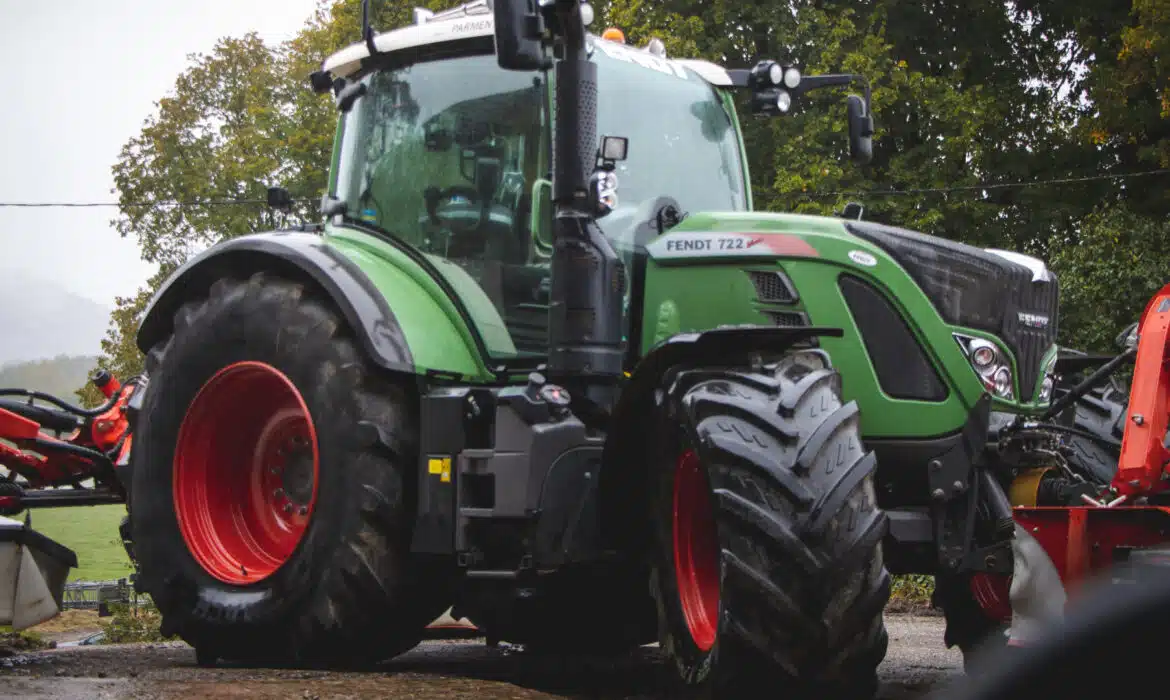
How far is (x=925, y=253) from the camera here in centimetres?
604

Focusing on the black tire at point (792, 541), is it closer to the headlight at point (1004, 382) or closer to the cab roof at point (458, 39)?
the headlight at point (1004, 382)

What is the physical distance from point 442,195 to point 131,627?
7.02 metres

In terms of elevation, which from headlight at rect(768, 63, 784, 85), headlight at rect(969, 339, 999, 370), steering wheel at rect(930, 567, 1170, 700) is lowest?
steering wheel at rect(930, 567, 1170, 700)

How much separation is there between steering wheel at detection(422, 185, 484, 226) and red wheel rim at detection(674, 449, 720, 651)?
6.15ft

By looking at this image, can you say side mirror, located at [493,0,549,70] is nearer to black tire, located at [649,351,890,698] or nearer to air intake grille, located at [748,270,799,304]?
air intake grille, located at [748,270,799,304]

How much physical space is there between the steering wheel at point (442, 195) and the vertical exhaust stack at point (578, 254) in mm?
613

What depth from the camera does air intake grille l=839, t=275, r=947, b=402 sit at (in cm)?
592

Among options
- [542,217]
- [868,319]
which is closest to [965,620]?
[868,319]

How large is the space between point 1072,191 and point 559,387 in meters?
19.3

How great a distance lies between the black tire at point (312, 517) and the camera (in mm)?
6566

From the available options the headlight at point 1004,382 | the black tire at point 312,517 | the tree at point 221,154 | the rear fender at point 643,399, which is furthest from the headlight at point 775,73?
the tree at point 221,154

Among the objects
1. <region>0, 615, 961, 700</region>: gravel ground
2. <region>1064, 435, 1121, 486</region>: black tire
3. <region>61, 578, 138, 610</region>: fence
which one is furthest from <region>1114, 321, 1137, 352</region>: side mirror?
<region>61, 578, 138, 610</region>: fence

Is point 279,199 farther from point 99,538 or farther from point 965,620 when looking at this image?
point 99,538

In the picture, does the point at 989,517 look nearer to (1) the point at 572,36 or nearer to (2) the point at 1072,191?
(1) the point at 572,36
